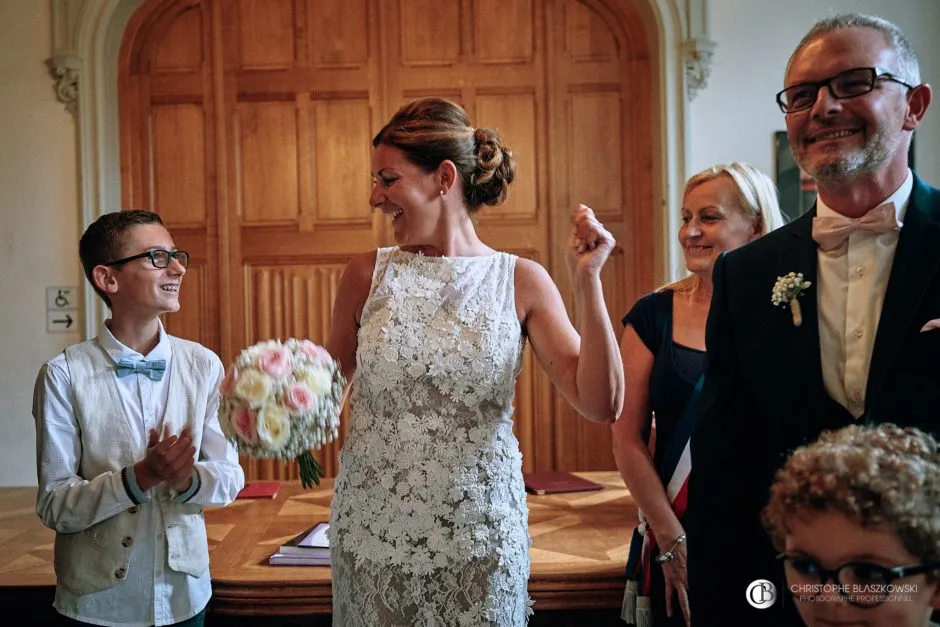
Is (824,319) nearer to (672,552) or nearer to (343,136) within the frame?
(672,552)

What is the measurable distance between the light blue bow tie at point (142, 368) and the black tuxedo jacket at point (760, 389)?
132 cm

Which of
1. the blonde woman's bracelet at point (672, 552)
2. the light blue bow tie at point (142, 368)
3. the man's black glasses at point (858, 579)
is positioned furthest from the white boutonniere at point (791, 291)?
the light blue bow tie at point (142, 368)

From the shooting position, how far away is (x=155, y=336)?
231cm

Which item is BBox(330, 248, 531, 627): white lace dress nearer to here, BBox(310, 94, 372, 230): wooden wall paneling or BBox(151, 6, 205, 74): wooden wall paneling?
BBox(310, 94, 372, 230): wooden wall paneling

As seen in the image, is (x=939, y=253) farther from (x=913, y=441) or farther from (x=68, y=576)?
(x=68, y=576)

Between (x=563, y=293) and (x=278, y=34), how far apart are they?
2.23m

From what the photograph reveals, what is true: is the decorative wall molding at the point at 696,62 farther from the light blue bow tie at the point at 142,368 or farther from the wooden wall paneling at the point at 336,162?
the light blue bow tie at the point at 142,368

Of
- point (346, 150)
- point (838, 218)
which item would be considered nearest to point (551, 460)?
point (346, 150)

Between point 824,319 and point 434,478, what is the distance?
33.9 inches

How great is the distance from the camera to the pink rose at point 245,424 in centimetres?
189

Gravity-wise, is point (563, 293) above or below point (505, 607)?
above

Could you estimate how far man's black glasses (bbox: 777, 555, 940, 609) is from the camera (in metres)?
1.13

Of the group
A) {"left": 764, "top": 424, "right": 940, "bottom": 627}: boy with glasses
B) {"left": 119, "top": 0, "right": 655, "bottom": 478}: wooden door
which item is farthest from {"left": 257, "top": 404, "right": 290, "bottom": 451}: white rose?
{"left": 119, "top": 0, "right": 655, "bottom": 478}: wooden door

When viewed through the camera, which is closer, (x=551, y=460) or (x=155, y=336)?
→ (x=155, y=336)
